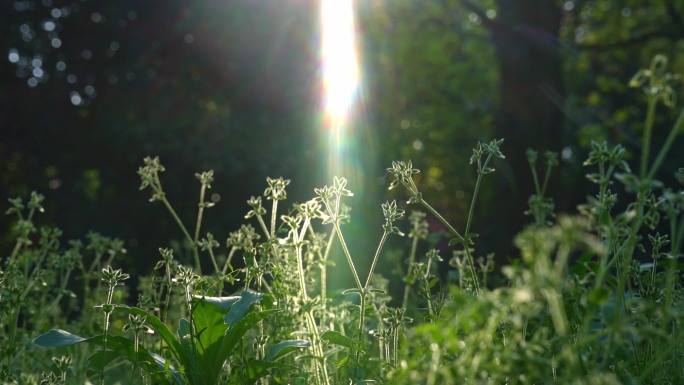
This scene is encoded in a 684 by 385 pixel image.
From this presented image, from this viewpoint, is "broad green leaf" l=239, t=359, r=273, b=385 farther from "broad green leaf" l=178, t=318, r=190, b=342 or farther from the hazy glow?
the hazy glow

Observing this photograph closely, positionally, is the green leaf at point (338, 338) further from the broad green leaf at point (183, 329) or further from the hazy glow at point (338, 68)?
the hazy glow at point (338, 68)

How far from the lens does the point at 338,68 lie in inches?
583

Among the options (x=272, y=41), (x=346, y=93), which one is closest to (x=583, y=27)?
(x=346, y=93)

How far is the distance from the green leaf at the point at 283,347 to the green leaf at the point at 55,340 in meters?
0.65

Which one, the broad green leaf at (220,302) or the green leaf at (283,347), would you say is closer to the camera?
the green leaf at (283,347)

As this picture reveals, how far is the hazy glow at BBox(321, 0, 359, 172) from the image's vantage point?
46.0 feet

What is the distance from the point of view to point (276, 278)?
2.85 m

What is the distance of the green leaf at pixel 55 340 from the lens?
2588mm

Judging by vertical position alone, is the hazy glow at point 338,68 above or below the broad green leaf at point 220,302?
above

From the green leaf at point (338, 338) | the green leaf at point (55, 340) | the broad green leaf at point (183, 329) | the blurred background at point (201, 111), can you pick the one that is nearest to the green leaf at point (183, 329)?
the broad green leaf at point (183, 329)

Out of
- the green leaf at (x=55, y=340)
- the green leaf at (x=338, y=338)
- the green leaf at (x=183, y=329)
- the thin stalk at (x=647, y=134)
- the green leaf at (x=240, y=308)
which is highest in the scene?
the thin stalk at (x=647, y=134)

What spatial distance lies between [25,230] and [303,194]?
9.43 metres

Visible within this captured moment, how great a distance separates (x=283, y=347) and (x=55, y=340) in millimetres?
781

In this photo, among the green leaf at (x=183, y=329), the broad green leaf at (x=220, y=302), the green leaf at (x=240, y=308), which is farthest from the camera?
the green leaf at (x=183, y=329)
